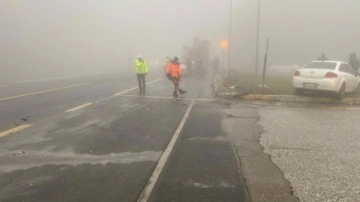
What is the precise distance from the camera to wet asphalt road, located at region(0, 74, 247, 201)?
5219 millimetres

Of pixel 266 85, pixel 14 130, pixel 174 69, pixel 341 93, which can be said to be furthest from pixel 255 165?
pixel 266 85

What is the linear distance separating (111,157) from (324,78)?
1105 cm

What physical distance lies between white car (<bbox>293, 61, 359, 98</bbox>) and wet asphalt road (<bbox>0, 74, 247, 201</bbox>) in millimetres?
5508

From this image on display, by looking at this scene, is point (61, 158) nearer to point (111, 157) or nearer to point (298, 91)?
point (111, 157)

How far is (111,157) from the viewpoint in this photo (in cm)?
680

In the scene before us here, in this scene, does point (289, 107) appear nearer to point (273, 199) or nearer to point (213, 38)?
point (273, 199)

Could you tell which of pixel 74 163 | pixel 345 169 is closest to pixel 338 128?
pixel 345 169

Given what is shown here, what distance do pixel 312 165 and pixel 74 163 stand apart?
369 centimetres

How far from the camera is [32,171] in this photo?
5.97m

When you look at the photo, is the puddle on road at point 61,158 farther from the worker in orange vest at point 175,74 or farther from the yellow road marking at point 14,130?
the worker in orange vest at point 175,74

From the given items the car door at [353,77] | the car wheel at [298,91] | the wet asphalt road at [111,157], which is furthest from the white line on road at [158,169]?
the car door at [353,77]

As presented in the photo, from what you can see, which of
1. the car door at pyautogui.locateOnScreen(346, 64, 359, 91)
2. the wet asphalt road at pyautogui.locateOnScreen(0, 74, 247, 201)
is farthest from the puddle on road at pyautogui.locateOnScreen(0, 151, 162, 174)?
the car door at pyautogui.locateOnScreen(346, 64, 359, 91)

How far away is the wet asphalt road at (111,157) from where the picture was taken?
522 cm

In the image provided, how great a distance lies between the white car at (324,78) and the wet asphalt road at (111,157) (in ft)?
18.1
